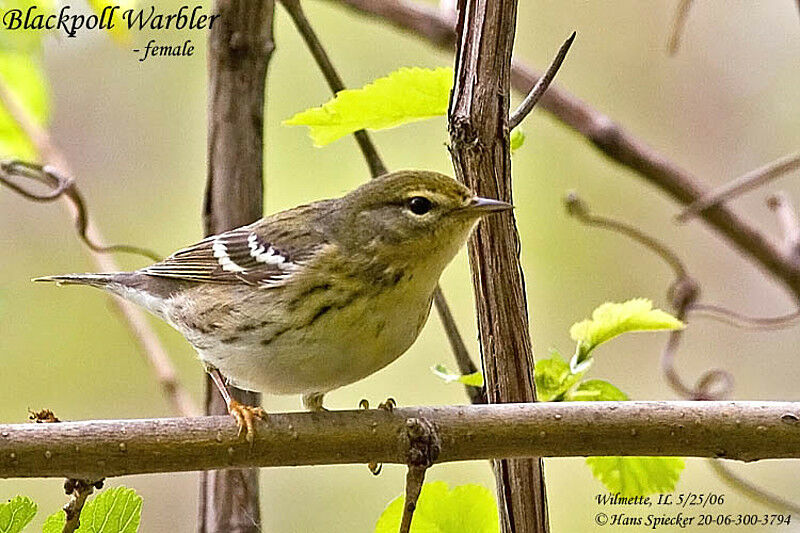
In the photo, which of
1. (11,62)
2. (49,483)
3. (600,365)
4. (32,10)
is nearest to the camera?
(32,10)

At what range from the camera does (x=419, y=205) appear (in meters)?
1.41

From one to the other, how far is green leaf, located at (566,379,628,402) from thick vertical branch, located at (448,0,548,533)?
0.10 meters

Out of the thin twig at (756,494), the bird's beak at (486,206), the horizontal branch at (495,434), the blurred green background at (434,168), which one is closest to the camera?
the horizontal branch at (495,434)

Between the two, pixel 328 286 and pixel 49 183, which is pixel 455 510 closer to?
pixel 328 286

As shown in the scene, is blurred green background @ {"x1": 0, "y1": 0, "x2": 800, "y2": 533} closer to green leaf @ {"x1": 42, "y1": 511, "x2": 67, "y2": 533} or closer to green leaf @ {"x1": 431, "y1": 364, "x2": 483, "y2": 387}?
green leaf @ {"x1": 431, "y1": 364, "x2": 483, "y2": 387}

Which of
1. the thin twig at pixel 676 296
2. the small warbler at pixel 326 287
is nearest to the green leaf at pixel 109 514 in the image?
the small warbler at pixel 326 287

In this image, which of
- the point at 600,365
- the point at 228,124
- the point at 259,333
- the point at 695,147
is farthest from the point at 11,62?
the point at 695,147

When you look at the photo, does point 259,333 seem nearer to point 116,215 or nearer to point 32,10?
point 32,10

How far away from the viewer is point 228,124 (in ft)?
5.28

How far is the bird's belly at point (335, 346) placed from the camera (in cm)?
131

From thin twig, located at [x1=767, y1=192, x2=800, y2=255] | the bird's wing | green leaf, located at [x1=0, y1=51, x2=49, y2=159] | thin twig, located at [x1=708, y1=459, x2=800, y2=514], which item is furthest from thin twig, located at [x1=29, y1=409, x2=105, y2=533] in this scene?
thin twig, located at [x1=767, y1=192, x2=800, y2=255]

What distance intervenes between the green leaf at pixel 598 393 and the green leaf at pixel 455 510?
0.18 m

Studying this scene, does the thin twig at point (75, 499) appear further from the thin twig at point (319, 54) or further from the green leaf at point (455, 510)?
the thin twig at point (319, 54)

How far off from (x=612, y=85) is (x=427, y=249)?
1.99m
